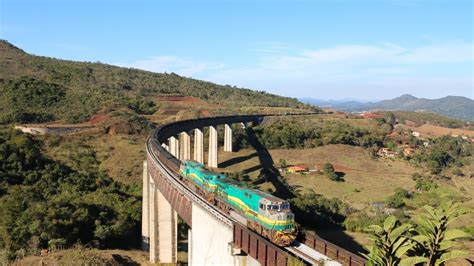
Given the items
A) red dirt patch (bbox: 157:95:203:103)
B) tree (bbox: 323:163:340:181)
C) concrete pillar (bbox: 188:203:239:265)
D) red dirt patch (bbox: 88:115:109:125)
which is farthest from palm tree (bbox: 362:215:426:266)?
red dirt patch (bbox: 157:95:203:103)

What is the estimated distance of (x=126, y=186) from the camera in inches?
2514

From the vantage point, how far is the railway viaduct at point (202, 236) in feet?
71.6

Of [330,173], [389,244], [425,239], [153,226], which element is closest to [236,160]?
[330,173]

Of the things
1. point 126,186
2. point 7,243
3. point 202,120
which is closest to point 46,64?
point 202,120

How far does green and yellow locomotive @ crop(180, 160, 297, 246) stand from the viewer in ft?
79.7

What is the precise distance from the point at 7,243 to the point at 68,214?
19.9ft

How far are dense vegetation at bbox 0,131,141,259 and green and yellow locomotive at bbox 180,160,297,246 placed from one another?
15.7m

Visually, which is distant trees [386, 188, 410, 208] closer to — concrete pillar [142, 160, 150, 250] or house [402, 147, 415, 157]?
house [402, 147, 415, 157]

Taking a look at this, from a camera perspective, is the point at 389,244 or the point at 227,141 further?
the point at 227,141

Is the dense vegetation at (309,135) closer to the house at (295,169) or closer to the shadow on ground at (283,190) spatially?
the shadow on ground at (283,190)

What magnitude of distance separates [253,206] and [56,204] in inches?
1092

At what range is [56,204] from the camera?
45.7 meters

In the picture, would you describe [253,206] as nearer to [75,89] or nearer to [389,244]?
[389,244]

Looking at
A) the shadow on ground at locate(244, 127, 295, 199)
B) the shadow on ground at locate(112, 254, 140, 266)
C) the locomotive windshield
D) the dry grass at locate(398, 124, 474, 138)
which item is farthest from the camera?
the dry grass at locate(398, 124, 474, 138)
